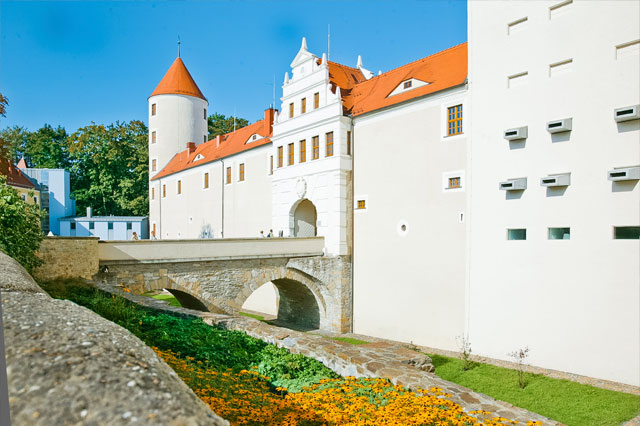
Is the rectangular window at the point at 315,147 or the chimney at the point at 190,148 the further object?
the chimney at the point at 190,148

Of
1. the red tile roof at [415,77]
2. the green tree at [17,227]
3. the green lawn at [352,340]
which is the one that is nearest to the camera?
the green tree at [17,227]

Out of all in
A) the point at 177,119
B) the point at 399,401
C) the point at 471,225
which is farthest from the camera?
the point at 177,119

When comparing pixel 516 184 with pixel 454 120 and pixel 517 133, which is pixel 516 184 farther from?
pixel 454 120

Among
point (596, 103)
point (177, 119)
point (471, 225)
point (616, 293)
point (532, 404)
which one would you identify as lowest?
point (532, 404)

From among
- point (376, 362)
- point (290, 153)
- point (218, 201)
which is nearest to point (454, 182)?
point (290, 153)

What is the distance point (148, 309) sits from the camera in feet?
28.5

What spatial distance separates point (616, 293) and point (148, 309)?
12371 millimetres

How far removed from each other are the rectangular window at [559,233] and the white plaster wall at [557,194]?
177mm

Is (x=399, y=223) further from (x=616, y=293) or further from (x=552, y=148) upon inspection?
(x=616, y=293)

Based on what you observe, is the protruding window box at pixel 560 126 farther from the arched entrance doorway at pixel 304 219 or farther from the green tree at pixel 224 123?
the green tree at pixel 224 123

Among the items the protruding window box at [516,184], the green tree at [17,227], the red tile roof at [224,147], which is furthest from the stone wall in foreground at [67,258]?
the protruding window box at [516,184]

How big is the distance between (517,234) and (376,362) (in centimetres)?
958

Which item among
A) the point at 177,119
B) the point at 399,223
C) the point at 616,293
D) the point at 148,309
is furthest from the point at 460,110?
the point at 177,119

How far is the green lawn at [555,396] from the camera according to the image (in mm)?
9523
